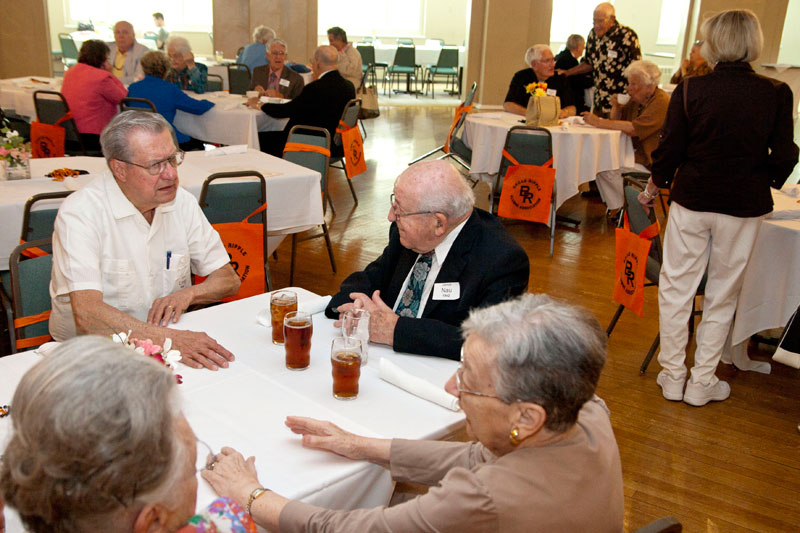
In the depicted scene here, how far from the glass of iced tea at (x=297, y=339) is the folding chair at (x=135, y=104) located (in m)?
4.65

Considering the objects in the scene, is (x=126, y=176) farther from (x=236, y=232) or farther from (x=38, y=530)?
(x=38, y=530)

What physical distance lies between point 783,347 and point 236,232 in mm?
2613

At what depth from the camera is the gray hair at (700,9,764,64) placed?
3.03 m

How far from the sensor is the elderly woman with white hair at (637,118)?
5812 millimetres

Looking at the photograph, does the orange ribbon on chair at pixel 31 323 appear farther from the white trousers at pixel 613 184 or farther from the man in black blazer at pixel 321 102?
the white trousers at pixel 613 184

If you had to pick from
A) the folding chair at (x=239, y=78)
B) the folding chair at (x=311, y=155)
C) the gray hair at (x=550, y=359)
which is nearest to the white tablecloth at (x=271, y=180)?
the folding chair at (x=311, y=155)

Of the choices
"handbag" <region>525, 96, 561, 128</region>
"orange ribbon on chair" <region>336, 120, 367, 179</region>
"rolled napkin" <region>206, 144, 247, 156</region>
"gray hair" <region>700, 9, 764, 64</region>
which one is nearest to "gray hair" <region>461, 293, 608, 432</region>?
"gray hair" <region>700, 9, 764, 64</region>

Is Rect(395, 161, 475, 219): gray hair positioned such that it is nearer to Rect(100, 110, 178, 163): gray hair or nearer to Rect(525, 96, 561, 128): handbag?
Rect(100, 110, 178, 163): gray hair

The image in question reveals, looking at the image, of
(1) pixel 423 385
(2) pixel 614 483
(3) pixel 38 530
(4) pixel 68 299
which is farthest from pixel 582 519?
(4) pixel 68 299

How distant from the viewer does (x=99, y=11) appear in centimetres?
1656

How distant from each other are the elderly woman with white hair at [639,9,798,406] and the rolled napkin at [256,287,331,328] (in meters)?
1.88

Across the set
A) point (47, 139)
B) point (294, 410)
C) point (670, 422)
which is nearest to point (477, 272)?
point (294, 410)

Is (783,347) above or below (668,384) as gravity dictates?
above

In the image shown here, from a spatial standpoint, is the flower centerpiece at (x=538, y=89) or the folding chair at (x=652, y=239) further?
the flower centerpiece at (x=538, y=89)
